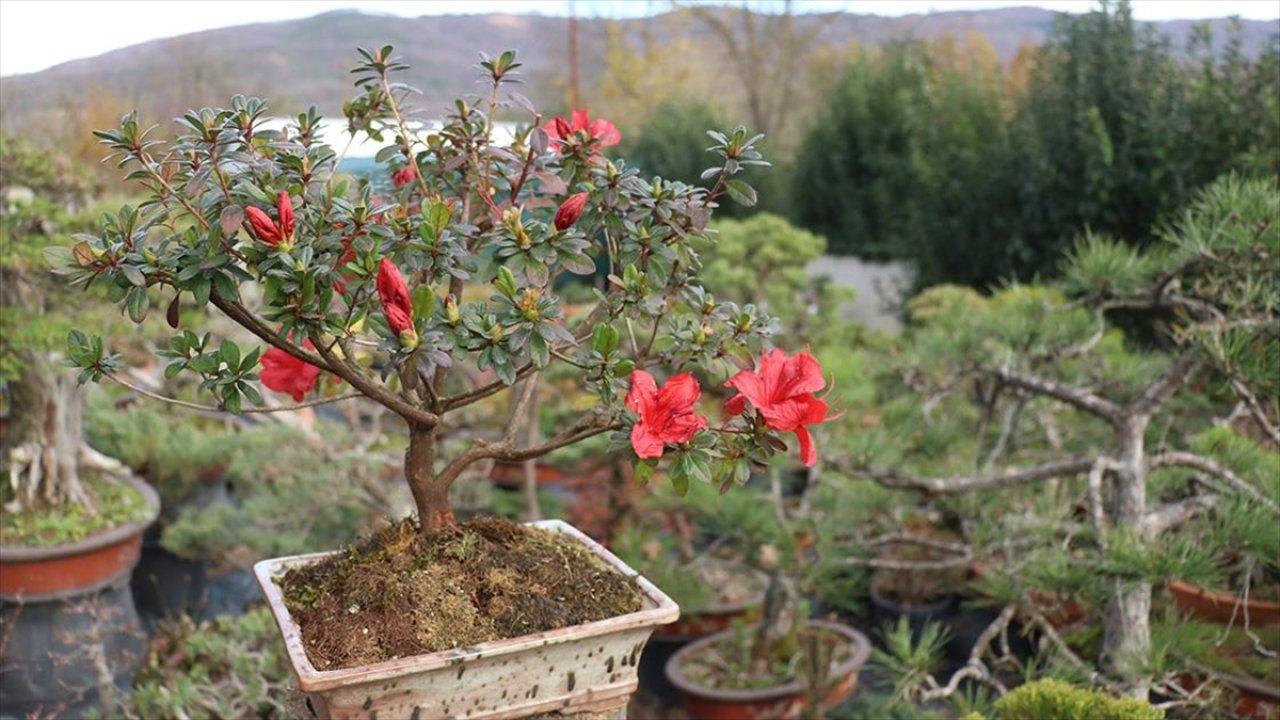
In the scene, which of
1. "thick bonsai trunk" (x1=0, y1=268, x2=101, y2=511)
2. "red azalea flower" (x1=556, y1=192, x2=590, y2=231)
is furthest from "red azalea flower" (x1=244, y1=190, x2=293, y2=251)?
"thick bonsai trunk" (x1=0, y1=268, x2=101, y2=511)

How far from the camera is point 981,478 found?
2.24m

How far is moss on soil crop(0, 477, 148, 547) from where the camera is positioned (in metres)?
2.71

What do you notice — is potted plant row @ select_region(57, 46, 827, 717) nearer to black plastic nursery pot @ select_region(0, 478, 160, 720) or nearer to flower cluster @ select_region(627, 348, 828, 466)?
flower cluster @ select_region(627, 348, 828, 466)

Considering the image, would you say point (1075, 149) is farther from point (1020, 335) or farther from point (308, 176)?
point (308, 176)

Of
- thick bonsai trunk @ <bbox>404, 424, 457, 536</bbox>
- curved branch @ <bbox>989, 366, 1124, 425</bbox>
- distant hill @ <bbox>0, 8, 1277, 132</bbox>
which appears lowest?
curved branch @ <bbox>989, 366, 1124, 425</bbox>

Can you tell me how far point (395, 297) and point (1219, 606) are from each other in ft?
5.53

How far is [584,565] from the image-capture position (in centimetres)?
126

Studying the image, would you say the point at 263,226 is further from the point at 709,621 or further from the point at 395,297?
the point at 709,621

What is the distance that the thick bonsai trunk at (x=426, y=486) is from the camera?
1253 millimetres

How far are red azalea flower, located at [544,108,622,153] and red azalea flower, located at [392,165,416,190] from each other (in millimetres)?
180

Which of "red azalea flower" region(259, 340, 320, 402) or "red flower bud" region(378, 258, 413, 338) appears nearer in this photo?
"red flower bud" region(378, 258, 413, 338)

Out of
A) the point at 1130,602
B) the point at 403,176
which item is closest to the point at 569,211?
the point at 403,176

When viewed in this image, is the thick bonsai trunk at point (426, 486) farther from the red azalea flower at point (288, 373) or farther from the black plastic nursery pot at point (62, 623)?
the black plastic nursery pot at point (62, 623)

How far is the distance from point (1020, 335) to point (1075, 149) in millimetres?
2676
